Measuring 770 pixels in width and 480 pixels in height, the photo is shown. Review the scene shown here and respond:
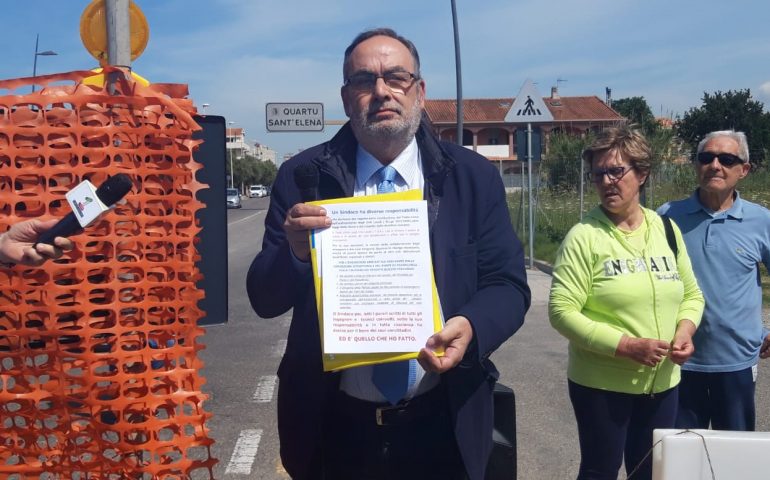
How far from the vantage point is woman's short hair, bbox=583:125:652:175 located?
3215 mm

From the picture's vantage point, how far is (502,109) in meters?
79.6

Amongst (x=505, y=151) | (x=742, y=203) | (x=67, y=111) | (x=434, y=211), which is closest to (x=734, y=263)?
A: (x=742, y=203)

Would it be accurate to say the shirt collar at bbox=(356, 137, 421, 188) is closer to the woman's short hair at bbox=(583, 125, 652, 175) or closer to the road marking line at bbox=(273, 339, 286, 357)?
the woman's short hair at bbox=(583, 125, 652, 175)

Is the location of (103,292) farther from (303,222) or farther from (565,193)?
(565,193)

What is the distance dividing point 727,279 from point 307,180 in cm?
232

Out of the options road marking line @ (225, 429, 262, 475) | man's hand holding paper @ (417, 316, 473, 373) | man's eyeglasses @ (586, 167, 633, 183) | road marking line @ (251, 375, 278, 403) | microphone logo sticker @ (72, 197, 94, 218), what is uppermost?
man's eyeglasses @ (586, 167, 633, 183)

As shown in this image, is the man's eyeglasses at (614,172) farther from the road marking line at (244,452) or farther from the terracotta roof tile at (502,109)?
the terracotta roof tile at (502,109)

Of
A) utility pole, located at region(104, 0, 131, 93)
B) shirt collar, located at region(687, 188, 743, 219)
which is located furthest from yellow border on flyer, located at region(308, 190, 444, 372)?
shirt collar, located at region(687, 188, 743, 219)

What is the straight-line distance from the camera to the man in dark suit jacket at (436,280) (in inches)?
89.4

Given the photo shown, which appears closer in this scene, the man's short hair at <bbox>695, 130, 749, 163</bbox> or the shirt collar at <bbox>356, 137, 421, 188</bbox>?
the shirt collar at <bbox>356, 137, 421, 188</bbox>

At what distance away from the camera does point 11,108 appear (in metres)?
2.12

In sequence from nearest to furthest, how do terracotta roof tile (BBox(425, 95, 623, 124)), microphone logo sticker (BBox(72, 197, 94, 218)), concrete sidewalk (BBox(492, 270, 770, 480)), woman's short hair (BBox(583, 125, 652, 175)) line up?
microphone logo sticker (BBox(72, 197, 94, 218)) → woman's short hair (BBox(583, 125, 652, 175)) → concrete sidewalk (BBox(492, 270, 770, 480)) → terracotta roof tile (BBox(425, 95, 623, 124))

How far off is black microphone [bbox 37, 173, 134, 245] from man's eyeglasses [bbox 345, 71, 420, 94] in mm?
781

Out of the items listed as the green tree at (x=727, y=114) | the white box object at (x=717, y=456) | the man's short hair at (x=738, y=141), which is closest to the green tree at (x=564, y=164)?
the man's short hair at (x=738, y=141)
